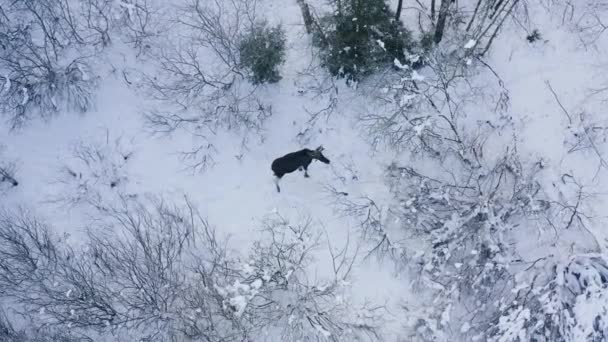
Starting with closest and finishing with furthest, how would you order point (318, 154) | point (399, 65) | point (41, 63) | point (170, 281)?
point (170, 281) < point (399, 65) < point (318, 154) < point (41, 63)

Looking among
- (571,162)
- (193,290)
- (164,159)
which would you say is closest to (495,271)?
(571,162)

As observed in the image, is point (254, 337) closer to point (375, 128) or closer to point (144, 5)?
point (375, 128)

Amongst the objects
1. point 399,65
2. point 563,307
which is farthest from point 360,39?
point 563,307

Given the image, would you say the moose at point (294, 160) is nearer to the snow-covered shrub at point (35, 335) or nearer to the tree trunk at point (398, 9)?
the tree trunk at point (398, 9)

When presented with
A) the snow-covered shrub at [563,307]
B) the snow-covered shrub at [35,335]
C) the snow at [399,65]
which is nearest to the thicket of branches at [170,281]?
the snow-covered shrub at [35,335]

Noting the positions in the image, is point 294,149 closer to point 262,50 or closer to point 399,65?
point 262,50

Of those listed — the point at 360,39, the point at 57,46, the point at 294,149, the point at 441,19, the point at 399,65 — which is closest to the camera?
the point at 399,65

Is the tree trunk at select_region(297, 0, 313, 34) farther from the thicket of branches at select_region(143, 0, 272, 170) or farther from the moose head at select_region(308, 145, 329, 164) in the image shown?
the moose head at select_region(308, 145, 329, 164)
